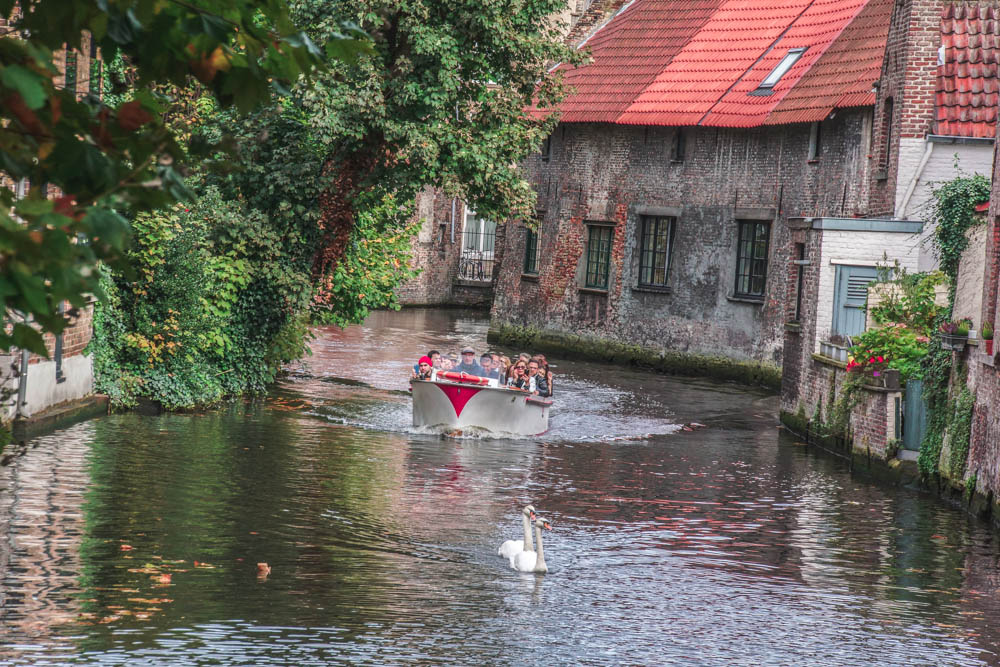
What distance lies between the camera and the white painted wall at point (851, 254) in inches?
966

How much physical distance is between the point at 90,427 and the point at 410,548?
26.9ft

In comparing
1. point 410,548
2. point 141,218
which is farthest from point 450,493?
point 141,218

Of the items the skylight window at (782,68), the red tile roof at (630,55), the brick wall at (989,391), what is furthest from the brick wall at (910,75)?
the red tile roof at (630,55)

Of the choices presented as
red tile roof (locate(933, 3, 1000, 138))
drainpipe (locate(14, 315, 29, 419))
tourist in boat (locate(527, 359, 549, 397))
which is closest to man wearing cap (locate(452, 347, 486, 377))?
tourist in boat (locate(527, 359, 549, 397))

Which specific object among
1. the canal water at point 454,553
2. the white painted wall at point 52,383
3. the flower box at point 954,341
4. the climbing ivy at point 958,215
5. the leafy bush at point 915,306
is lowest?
the canal water at point 454,553

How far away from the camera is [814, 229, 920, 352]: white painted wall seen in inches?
966

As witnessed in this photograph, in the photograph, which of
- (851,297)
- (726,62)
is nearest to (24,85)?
(851,297)

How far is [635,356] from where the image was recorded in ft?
124

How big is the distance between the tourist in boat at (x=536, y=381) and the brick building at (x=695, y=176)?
798 centimetres

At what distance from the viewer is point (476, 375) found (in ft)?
78.2

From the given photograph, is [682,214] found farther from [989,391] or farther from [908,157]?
[989,391]

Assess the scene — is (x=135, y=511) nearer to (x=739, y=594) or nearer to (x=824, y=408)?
(x=739, y=594)

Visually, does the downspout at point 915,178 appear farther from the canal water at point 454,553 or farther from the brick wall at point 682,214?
the canal water at point 454,553

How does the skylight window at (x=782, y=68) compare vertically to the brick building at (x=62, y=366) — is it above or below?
above
